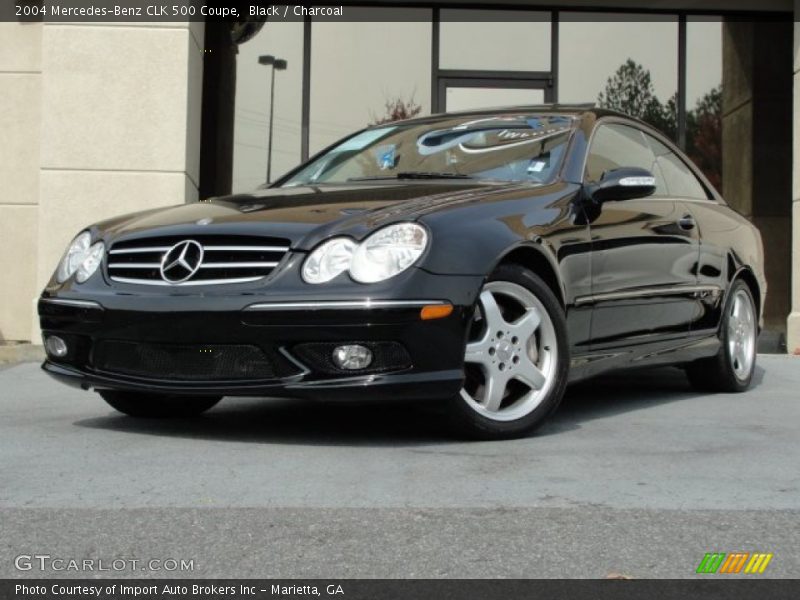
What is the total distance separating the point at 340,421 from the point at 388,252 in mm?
1084

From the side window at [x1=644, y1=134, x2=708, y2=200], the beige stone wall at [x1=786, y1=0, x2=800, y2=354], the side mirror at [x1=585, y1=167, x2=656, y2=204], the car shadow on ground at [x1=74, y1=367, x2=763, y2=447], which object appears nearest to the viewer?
the car shadow on ground at [x1=74, y1=367, x2=763, y2=447]

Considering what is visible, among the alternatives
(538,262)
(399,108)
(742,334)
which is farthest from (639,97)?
(538,262)

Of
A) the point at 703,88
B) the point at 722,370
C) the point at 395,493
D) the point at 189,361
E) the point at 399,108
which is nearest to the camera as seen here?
the point at 395,493

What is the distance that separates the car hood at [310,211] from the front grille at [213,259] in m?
0.03

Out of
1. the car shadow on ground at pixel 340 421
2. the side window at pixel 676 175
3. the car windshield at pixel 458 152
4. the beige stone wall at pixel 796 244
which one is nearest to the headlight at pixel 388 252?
the car shadow on ground at pixel 340 421

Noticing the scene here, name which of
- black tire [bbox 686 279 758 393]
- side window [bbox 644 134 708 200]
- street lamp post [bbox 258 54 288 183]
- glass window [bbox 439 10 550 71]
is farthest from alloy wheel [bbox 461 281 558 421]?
glass window [bbox 439 10 550 71]

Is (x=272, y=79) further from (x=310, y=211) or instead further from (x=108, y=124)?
(x=310, y=211)

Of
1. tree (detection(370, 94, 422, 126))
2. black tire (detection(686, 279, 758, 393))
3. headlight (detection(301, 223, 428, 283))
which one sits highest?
tree (detection(370, 94, 422, 126))

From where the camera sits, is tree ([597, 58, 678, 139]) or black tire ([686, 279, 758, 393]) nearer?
black tire ([686, 279, 758, 393])

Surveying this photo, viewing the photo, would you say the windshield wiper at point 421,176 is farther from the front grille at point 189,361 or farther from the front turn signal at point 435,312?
the front grille at point 189,361

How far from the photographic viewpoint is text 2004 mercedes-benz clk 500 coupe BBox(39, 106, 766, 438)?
14.3 ft

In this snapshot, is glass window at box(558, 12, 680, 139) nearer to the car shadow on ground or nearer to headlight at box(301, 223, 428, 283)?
the car shadow on ground

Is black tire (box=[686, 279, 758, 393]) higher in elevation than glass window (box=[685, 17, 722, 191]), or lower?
lower

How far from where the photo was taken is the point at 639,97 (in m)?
13.1
